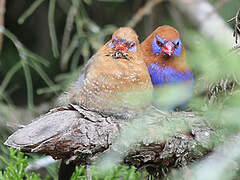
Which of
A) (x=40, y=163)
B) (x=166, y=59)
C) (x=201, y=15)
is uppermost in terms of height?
(x=201, y=15)

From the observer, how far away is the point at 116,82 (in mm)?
1919

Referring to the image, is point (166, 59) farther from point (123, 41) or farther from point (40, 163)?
point (40, 163)

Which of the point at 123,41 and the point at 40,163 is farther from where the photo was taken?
the point at 40,163

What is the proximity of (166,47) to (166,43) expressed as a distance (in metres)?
0.03

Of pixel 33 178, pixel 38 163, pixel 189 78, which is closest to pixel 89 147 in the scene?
pixel 33 178

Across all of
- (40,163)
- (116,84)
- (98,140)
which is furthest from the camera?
(40,163)

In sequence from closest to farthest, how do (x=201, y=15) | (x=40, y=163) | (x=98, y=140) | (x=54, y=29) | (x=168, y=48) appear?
(x=98, y=140) < (x=168, y=48) < (x=40, y=163) < (x=201, y=15) < (x=54, y=29)

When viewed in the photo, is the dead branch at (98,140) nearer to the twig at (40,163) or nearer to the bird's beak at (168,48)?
the bird's beak at (168,48)

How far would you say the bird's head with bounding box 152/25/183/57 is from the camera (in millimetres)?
2363

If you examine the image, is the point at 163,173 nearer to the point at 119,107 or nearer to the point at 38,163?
the point at 119,107

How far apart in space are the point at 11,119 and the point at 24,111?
0.83 meters

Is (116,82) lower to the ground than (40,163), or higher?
higher

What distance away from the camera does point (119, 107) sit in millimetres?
1884

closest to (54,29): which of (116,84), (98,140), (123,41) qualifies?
(123,41)
